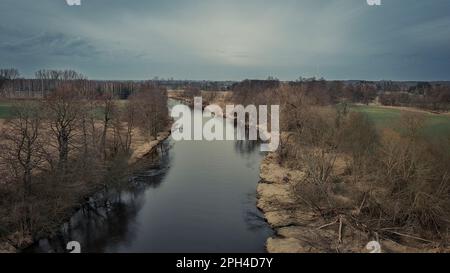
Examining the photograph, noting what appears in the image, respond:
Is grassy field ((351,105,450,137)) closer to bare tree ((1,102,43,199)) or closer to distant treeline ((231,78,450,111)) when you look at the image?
distant treeline ((231,78,450,111))

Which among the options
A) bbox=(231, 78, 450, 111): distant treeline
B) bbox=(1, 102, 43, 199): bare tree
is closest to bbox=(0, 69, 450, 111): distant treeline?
bbox=(231, 78, 450, 111): distant treeline

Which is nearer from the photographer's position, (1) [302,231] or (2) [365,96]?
(1) [302,231]

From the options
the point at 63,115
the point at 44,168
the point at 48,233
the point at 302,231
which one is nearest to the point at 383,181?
the point at 302,231

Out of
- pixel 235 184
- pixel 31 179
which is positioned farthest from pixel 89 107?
pixel 235 184

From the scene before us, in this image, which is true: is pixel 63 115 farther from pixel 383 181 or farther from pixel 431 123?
pixel 431 123

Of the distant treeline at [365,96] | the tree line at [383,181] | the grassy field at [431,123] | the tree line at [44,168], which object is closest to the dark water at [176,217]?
the tree line at [44,168]

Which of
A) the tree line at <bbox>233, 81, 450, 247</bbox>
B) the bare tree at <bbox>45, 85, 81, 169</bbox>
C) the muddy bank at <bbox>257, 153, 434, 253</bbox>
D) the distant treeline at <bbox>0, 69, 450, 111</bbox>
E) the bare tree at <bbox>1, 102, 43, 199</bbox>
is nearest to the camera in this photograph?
the muddy bank at <bbox>257, 153, 434, 253</bbox>
